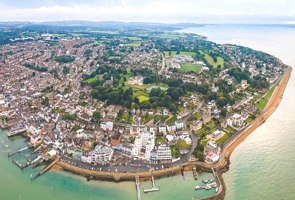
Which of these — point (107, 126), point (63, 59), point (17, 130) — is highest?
point (107, 126)

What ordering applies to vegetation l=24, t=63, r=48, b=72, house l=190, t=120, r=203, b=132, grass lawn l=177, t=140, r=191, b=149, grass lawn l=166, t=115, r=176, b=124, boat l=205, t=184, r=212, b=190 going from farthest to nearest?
vegetation l=24, t=63, r=48, b=72 → grass lawn l=166, t=115, r=176, b=124 → house l=190, t=120, r=203, b=132 → grass lawn l=177, t=140, r=191, b=149 → boat l=205, t=184, r=212, b=190

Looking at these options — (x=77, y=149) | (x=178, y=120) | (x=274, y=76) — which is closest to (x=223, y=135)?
(x=178, y=120)

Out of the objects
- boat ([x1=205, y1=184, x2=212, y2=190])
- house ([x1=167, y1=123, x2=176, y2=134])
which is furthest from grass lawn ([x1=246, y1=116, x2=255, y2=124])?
boat ([x1=205, y1=184, x2=212, y2=190])

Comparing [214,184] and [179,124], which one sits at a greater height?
[179,124]

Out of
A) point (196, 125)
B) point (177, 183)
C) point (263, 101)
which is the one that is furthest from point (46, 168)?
point (263, 101)

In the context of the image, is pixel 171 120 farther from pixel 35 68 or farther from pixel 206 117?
pixel 35 68

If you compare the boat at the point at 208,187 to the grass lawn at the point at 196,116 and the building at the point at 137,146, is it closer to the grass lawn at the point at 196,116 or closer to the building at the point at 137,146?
the building at the point at 137,146

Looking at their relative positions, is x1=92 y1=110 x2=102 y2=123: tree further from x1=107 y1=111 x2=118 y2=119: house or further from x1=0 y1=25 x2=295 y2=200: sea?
x1=0 y1=25 x2=295 y2=200: sea
